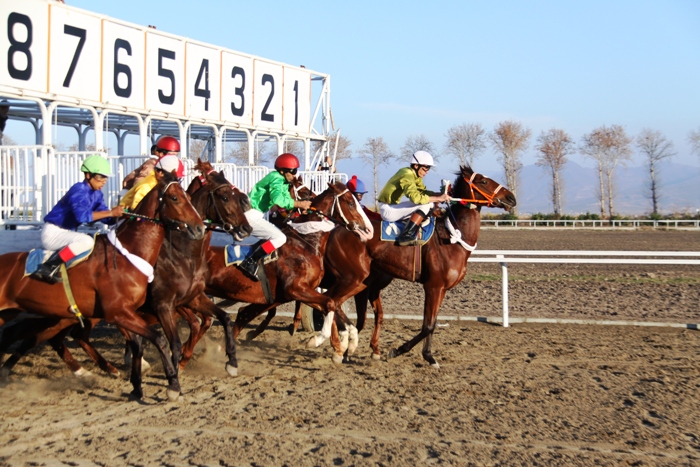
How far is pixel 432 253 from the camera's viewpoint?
8.21 m

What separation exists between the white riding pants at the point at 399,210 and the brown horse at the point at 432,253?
0.17 m

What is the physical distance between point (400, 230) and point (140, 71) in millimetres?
5175

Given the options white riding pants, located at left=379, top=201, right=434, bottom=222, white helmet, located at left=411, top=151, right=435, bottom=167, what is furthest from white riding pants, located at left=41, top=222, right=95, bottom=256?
white helmet, located at left=411, top=151, right=435, bottom=167

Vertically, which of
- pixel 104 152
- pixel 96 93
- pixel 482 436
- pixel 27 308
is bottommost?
pixel 482 436

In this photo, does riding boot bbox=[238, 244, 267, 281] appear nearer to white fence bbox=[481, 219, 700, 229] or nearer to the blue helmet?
the blue helmet

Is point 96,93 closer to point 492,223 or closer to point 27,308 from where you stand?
point 27,308

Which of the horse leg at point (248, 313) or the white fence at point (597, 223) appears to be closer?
the horse leg at point (248, 313)

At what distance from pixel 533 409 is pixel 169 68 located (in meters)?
8.21

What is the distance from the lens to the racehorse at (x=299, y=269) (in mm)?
7934

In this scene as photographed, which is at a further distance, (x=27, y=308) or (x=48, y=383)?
(x=48, y=383)

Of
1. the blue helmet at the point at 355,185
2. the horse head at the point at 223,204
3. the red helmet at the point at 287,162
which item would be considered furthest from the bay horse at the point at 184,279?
the blue helmet at the point at 355,185

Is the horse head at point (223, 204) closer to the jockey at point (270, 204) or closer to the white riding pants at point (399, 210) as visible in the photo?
the jockey at point (270, 204)

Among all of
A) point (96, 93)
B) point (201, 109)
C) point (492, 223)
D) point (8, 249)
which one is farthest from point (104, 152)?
point (492, 223)

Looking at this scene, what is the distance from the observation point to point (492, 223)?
4006 centimetres
